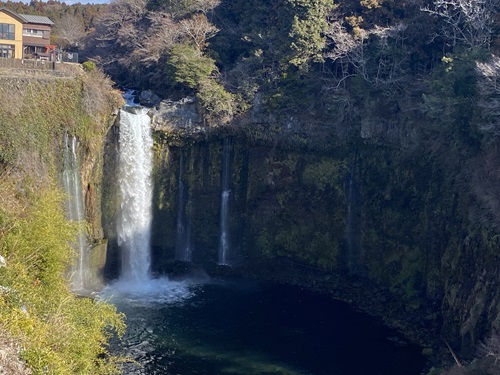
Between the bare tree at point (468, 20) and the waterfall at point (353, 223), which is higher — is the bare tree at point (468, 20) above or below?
above

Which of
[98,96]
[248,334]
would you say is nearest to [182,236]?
[98,96]

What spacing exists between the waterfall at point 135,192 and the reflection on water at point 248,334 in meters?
1.79

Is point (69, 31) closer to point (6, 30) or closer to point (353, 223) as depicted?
point (6, 30)

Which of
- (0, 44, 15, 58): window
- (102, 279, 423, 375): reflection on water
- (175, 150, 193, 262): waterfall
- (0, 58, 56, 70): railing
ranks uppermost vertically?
(0, 44, 15, 58): window

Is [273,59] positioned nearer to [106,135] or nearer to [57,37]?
[106,135]

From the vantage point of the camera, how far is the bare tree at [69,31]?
5331cm

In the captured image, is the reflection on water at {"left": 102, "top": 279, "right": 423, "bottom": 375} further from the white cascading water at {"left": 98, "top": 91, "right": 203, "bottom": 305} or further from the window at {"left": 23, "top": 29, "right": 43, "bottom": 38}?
the window at {"left": 23, "top": 29, "right": 43, "bottom": 38}

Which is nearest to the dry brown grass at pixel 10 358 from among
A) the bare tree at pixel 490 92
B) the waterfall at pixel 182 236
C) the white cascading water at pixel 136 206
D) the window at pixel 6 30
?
the white cascading water at pixel 136 206

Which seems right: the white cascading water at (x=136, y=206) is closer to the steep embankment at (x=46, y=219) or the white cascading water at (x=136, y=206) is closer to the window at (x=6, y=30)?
the steep embankment at (x=46, y=219)

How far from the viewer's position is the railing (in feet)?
112

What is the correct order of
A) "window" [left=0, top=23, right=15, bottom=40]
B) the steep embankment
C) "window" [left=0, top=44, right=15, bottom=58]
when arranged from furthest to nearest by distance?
"window" [left=0, top=23, right=15, bottom=40]
"window" [left=0, top=44, right=15, bottom=58]
the steep embankment

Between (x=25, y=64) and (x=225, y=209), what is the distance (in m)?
14.3

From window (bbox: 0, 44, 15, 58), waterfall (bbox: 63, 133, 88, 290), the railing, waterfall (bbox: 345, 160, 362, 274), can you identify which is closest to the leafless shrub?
the railing

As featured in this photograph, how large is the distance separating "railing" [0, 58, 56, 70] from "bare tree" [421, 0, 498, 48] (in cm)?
2090
